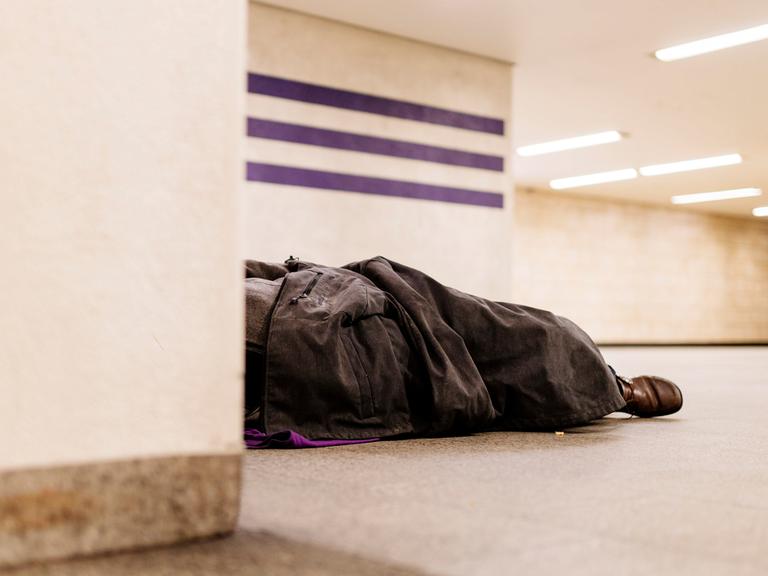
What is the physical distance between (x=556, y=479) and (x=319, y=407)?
0.80 meters

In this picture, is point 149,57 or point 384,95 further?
point 384,95

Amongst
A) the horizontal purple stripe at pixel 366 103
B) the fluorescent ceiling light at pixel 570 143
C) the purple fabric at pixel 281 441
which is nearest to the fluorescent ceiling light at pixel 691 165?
the fluorescent ceiling light at pixel 570 143

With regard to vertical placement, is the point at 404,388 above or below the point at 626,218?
below

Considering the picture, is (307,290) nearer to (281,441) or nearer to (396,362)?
(396,362)

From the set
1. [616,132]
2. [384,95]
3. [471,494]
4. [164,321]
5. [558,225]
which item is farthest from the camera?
[558,225]

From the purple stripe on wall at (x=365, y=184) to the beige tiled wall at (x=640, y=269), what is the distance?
24.9 ft

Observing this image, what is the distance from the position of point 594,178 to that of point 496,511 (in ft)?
41.3

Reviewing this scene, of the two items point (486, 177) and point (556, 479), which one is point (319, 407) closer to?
point (556, 479)

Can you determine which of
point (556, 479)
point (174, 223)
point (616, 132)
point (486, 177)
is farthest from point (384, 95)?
point (174, 223)

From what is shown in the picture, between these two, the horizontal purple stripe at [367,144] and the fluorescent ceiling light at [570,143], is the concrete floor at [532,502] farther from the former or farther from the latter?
the fluorescent ceiling light at [570,143]

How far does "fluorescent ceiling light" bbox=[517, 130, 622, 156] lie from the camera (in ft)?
33.9

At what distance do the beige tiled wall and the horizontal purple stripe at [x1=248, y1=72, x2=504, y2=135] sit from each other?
7.67 meters

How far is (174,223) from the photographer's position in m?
1.26

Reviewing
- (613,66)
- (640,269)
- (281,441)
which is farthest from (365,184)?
(640,269)
